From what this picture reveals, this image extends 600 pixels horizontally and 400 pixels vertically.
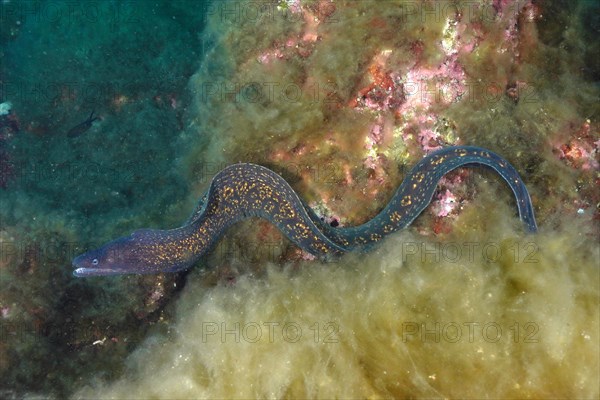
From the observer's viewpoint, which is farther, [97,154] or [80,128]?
[80,128]

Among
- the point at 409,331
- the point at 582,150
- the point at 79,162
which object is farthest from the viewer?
the point at 79,162

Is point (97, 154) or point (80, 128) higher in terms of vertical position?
point (80, 128)

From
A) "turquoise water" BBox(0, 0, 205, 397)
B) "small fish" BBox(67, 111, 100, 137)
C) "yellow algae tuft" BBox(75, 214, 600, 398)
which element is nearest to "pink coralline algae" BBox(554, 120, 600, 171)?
"yellow algae tuft" BBox(75, 214, 600, 398)

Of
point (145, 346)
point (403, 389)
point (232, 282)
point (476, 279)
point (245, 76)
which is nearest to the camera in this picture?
point (403, 389)

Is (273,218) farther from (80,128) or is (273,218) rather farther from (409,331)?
(80,128)

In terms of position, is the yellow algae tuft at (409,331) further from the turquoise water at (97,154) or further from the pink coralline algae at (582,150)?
the pink coralline algae at (582,150)

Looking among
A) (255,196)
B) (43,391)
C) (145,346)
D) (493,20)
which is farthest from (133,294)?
(493,20)

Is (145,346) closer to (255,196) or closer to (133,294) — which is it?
(133,294)

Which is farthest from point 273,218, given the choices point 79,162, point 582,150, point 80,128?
point 80,128
